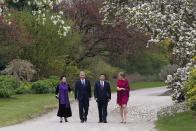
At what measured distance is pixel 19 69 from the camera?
144ft

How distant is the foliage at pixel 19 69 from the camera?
1731 inches

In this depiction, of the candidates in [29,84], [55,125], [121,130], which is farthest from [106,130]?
A: [29,84]

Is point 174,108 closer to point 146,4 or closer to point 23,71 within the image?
point 146,4

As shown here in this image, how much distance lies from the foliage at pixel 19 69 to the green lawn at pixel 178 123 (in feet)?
73.3

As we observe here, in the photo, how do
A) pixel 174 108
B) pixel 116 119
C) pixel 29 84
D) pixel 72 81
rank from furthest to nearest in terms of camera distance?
1. pixel 72 81
2. pixel 29 84
3. pixel 174 108
4. pixel 116 119

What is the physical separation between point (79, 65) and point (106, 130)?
37307mm

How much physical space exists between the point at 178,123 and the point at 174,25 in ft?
15.6

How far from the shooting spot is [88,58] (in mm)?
58688

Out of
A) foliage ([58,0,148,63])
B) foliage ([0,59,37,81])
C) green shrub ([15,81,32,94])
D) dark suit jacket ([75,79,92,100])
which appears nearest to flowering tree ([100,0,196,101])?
dark suit jacket ([75,79,92,100])

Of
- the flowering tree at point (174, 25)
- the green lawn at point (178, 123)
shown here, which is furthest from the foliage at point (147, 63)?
the green lawn at point (178, 123)

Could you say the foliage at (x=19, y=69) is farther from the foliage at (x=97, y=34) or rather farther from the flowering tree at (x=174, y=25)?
the flowering tree at (x=174, y=25)

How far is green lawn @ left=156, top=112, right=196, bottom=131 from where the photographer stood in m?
18.7

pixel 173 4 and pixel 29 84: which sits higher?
pixel 173 4

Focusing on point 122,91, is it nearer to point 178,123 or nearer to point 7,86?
point 178,123
